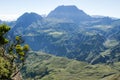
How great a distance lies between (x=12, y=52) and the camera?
99375mm

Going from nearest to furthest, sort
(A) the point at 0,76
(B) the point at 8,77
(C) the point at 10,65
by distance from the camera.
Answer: (A) the point at 0,76 → (B) the point at 8,77 → (C) the point at 10,65

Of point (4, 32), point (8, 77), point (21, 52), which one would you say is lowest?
→ point (8, 77)

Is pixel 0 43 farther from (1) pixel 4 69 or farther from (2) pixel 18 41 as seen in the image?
(1) pixel 4 69

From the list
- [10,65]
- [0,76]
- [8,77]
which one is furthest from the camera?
[10,65]

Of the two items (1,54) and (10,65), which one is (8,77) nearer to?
(10,65)

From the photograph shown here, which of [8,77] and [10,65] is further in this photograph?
[10,65]

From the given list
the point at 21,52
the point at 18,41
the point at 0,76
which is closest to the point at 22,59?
the point at 21,52

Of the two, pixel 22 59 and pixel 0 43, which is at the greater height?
pixel 0 43

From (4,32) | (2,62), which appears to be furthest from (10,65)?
(4,32)

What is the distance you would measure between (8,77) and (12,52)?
55.3 feet

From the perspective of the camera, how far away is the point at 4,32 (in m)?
92.3

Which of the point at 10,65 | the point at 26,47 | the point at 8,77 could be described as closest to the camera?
the point at 8,77

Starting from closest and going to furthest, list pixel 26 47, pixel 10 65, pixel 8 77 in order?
pixel 8 77 → pixel 10 65 → pixel 26 47

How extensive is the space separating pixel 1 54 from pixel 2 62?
15.9 meters
